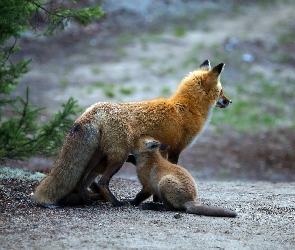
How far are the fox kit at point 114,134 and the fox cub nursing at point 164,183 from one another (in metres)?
0.28

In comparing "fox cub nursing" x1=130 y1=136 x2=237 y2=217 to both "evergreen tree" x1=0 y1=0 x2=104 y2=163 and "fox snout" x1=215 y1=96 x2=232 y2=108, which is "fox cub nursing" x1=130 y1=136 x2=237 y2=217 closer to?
"fox snout" x1=215 y1=96 x2=232 y2=108

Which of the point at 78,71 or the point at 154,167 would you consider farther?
the point at 78,71

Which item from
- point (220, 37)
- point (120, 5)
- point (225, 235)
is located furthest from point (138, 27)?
point (225, 235)

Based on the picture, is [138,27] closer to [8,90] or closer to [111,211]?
[8,90]

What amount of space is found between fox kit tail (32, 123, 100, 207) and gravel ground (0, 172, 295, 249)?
218mm

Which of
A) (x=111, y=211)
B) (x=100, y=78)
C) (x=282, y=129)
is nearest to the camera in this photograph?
(x=111, y=211)

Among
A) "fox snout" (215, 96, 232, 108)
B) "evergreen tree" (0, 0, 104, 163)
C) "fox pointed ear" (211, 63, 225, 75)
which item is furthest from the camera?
"fox snout" (215, 96, 232, 108)

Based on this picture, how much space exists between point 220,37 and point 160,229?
19138mm

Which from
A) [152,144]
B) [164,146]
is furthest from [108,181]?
[164,146]

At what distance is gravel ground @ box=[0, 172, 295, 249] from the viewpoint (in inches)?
262

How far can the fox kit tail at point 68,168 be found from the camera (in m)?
8.30

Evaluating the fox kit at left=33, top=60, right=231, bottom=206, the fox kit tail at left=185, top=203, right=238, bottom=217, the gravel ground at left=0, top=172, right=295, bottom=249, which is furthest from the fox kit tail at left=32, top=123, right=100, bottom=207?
the fox kit tail at left=185, top=203, right=238, bottom=217

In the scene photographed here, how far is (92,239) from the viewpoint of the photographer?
22.1ft

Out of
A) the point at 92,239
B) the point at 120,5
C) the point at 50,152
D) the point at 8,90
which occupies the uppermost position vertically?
the point at 120,5
